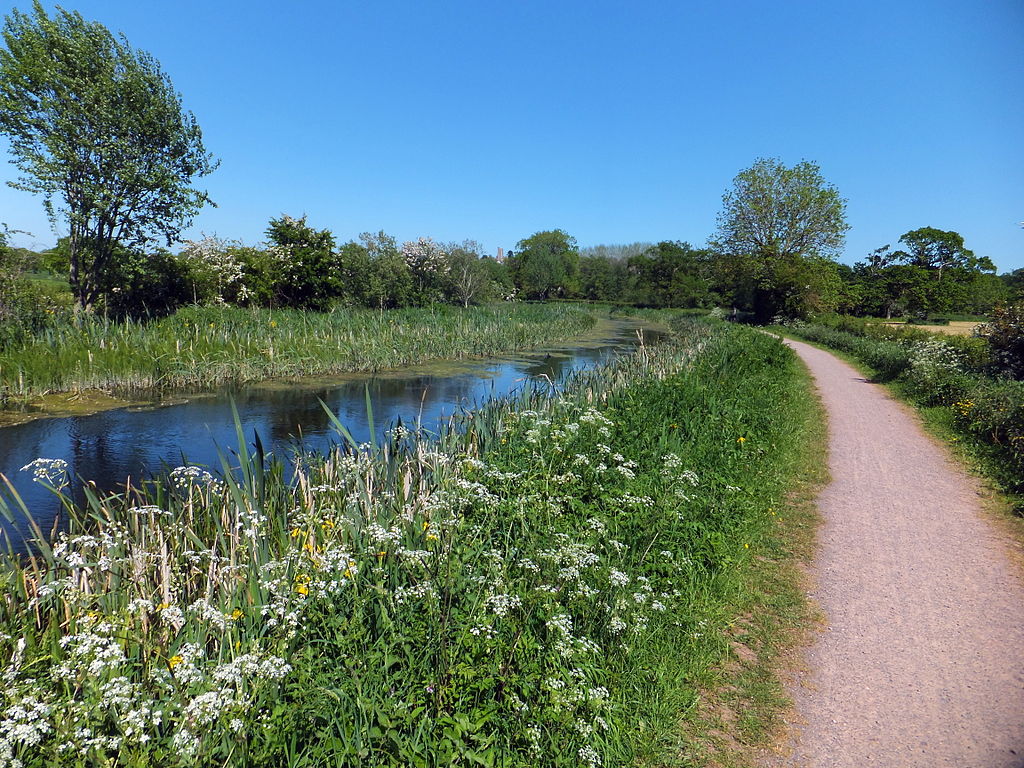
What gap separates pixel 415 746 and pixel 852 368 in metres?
20.2

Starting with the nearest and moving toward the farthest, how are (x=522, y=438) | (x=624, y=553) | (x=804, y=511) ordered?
1. (x=624, y=553)
2. (x=522, y=438)
3. (x=804, y=511)

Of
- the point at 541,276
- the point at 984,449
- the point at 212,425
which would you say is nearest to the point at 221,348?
the point at 212,425

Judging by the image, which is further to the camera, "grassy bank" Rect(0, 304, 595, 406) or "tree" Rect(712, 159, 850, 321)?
"tree" Rect(712, 159, 850, 321)

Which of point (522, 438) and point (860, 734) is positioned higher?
point (522, 438)

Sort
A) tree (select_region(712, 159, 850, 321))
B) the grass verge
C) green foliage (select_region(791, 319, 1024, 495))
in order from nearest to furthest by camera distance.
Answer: the grass verge, green foliage (select_region(791, 319, 1024, 495)), tree (select_region(712, 159, 850, 321))

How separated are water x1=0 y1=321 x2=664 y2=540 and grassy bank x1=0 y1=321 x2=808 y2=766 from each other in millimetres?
1448

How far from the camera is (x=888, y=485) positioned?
6.75 metres

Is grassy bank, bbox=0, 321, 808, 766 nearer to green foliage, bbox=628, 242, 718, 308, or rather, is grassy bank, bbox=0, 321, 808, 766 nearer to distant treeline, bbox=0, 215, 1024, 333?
distant treeline, bbox=0, 215, 1024, 333

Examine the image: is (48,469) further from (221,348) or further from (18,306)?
(18,306)

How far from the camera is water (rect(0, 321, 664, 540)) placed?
759 cm

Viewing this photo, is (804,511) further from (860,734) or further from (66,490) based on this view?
(66,490)

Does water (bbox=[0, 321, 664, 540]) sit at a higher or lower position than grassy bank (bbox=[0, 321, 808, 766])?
lower

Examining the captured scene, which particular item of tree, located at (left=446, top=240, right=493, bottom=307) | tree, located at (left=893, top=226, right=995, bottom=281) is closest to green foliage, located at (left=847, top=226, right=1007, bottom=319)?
tree, located at (left=893, top=226, right=995, bottom=281)

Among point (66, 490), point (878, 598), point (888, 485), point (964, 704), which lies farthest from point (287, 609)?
point (888, 485)
